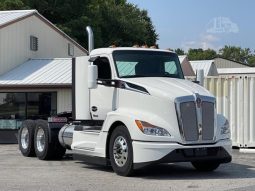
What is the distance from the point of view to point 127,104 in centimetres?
1219

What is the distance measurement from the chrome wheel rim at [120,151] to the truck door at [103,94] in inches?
33.7

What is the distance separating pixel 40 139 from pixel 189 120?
19.8 ft

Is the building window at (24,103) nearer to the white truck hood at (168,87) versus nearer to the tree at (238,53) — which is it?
the white truck hood at (168,87)

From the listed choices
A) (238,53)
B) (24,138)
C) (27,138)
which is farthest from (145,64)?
(238,53)

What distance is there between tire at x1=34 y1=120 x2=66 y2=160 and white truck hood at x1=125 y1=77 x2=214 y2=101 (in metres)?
4.10

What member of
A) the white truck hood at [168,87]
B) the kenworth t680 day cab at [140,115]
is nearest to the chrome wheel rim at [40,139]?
the kenworth t680 day cab at [140,115]

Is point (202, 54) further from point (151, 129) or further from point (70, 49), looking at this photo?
point (151, 129)

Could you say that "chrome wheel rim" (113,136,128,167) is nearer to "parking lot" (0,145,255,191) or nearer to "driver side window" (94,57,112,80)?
"parking lot" (0,145,255,191)

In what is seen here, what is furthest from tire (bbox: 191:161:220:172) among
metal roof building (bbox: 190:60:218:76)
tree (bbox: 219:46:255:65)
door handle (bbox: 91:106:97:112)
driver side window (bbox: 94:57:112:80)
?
tree (bbox: 219:46:255:65)

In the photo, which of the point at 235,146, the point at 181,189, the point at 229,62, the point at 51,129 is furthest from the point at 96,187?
the point at 229,62

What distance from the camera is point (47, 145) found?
1558 centimetres

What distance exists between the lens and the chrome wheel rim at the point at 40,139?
16.1 metres

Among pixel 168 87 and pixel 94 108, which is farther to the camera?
pixel 94 108

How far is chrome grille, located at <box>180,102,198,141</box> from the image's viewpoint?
1162cm
